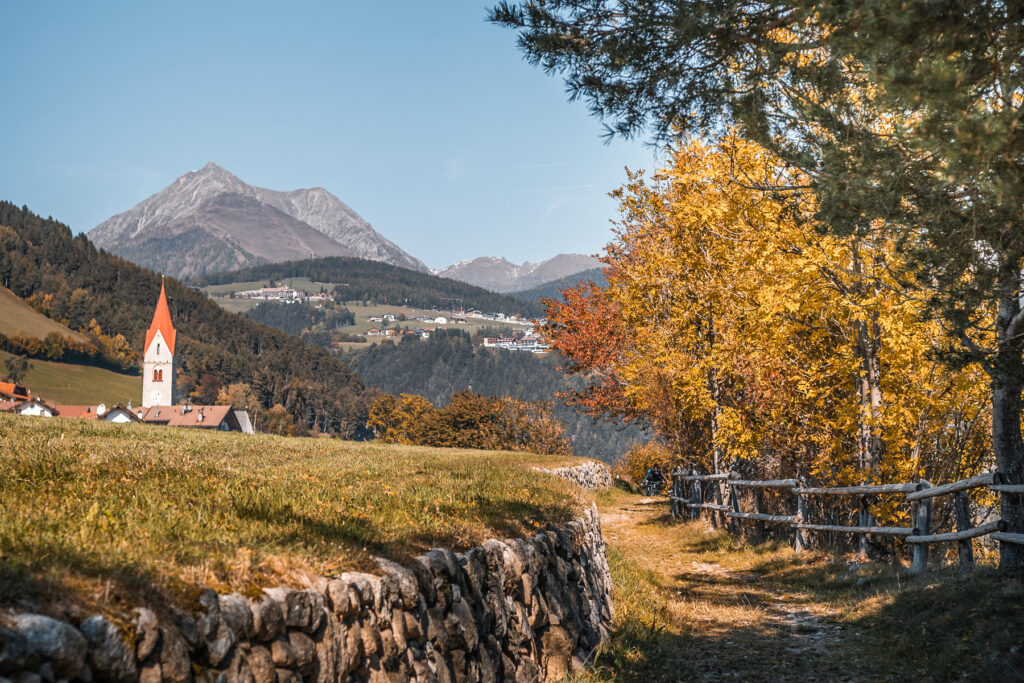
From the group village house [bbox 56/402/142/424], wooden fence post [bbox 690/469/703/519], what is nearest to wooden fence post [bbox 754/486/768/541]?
wooden fence post [bbox 690/469/703/519]

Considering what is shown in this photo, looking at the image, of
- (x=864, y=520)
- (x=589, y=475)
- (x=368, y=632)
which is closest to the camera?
(x=368, y=632)

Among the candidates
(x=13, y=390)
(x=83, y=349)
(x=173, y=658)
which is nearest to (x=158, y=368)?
(x=13, y=390)

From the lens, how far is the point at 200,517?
502 centimetres

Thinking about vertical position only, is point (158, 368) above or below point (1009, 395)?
below

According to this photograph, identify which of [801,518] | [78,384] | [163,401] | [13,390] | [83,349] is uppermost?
[83,349]

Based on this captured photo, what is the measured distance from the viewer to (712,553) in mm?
15523

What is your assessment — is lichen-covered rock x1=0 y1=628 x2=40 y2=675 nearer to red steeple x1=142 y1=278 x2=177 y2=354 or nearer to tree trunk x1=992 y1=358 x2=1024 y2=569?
tree trunk x1=992 y1=358 x2=1024 y2=569

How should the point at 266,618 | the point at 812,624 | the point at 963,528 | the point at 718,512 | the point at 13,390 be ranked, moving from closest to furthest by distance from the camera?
the point at 266,618 → the point at 963,528 → the point at 812,624 → the point at 718,512 → the point at 13,390

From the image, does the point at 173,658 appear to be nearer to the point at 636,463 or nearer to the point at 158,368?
the point at 636,463

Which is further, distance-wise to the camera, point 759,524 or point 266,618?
point 759,524

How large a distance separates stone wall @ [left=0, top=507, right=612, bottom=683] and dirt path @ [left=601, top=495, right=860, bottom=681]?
133 centimetres

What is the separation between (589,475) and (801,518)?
1515cm

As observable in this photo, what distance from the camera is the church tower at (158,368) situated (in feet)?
478

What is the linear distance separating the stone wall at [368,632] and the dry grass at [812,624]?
89cm
